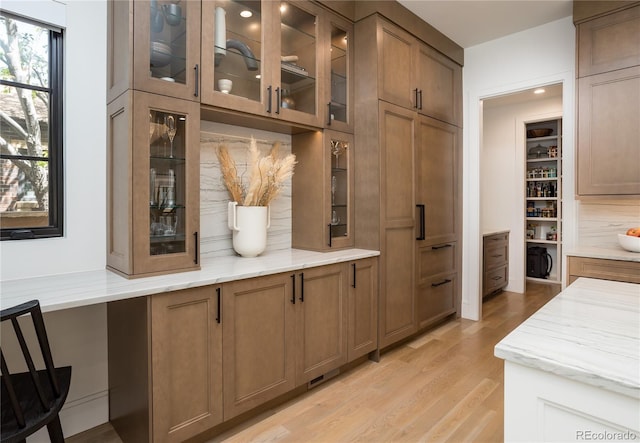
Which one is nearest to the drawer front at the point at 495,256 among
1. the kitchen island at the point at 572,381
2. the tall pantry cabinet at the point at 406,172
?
the tall pantry cabinet at the point at 406,172

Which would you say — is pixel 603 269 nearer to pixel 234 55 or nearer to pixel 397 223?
pixel 397 223

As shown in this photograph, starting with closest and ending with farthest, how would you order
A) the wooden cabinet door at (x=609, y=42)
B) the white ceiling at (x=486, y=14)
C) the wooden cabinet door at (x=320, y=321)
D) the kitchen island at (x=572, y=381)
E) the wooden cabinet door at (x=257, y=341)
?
the kitchen island at (x=572, y=381) < the wooden cabinet door at (x=257, y=341) < the wooden cabinet door at (x=320, y=321) < the wooden cabinet door at (x=609, y=42) < the white ceiling at (x=486, y=14)

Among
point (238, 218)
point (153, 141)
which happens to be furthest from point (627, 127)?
point (153, 141)

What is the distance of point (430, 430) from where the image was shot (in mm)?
1988

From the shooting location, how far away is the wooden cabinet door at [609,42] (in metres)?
2.64

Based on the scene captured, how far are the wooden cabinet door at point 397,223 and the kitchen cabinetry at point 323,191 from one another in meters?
0.27

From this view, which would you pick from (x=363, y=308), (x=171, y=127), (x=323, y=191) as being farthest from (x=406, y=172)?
(x=171, y=127)

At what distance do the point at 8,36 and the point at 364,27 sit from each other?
7.27 ft

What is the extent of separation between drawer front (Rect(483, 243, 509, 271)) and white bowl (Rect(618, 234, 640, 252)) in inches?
65.5

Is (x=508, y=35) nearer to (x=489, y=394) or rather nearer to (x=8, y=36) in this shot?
(x=489, y=394)

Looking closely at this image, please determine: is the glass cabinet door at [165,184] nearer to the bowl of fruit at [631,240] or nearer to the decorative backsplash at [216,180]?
the decorative backsplash at [216,180]

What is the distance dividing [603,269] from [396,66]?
2151 millimetres

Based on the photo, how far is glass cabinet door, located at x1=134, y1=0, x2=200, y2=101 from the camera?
1.79 metres

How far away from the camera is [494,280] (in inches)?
184
